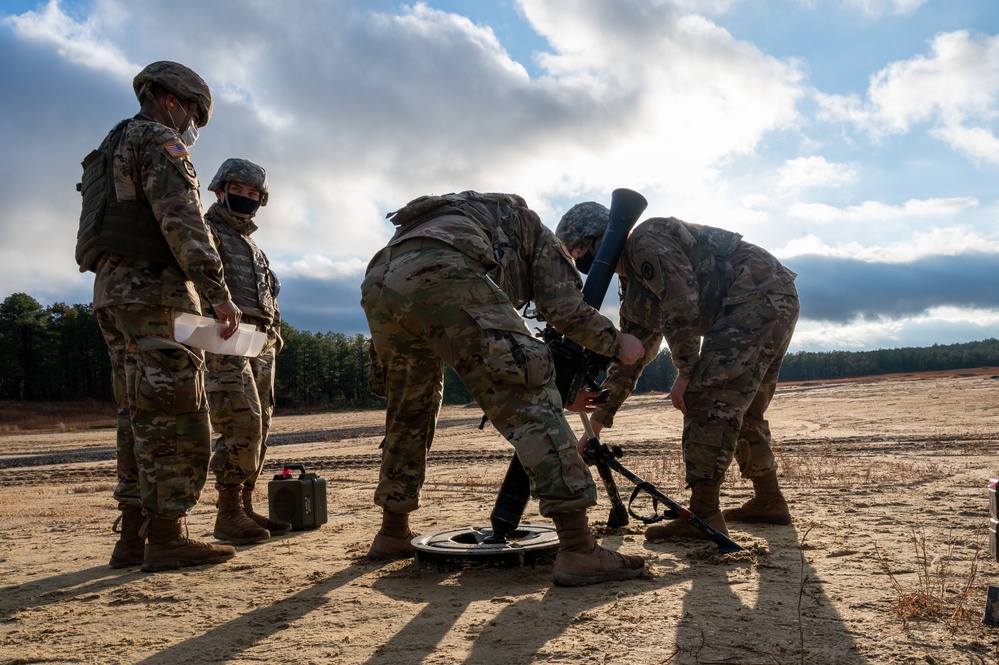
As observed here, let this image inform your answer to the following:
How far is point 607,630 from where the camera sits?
2805 mm

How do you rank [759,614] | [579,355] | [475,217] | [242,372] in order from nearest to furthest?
[759,614], [475,217], [579,355], [242,372]

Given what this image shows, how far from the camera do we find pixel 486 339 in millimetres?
3576

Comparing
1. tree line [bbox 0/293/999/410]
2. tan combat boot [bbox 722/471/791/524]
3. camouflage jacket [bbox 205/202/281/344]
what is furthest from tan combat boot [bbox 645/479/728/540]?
tree line [bbox 0/293/999/410]

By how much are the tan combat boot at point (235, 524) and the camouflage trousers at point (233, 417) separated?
9 centimetres

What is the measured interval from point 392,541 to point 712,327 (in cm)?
261

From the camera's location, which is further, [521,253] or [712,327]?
[712,327]

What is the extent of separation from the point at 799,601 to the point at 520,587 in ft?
4.38

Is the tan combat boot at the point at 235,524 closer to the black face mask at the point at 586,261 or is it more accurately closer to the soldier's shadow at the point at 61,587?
the soldier's shadow at the point at 61,587

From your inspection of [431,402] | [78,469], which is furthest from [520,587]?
[78,469]

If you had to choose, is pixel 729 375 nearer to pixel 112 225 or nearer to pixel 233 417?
pixel 233 417

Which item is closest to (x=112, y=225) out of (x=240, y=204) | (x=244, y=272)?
(x=244, y=272)

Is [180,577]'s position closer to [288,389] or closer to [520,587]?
[520,587]

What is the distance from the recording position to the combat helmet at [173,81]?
4.50 meters

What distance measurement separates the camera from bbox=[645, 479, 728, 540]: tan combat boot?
4.73m
